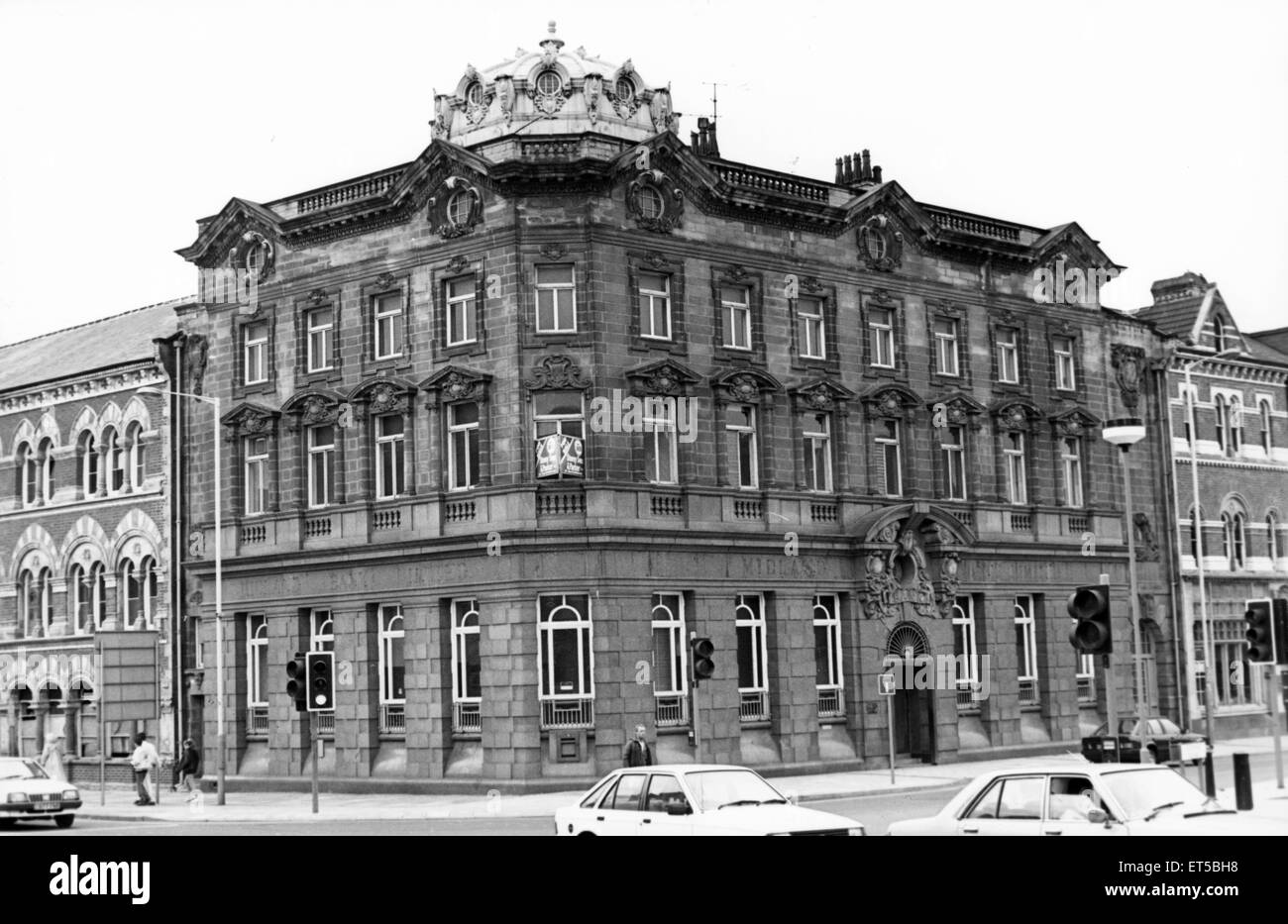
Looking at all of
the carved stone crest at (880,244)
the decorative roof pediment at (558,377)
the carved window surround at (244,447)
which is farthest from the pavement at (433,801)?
the carved stone crest at (880,244)

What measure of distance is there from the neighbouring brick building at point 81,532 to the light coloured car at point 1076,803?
35.7 m

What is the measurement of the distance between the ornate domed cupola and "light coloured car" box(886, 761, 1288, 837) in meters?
28.8

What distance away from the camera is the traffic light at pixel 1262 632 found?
22578 millimetres

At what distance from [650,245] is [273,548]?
12.2m

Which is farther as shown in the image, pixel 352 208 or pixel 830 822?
pixel 352 208

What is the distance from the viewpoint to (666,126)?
143 ft

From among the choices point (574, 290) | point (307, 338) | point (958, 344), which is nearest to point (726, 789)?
point (574, 290)

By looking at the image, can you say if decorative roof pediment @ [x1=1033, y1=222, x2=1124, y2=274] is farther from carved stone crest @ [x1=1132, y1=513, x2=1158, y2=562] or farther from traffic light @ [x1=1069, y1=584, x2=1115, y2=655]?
traffic light @ [x1=1069, y1=584, x2=1115, y2=655]

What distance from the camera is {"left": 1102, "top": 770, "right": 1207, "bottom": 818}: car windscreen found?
1505 cm

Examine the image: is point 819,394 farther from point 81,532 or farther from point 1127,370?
point 81,532

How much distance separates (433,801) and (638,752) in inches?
232

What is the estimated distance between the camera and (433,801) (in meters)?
37.6
